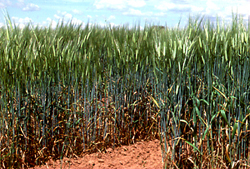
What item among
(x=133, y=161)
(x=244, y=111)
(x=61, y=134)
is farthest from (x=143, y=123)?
(x=244, y=111)

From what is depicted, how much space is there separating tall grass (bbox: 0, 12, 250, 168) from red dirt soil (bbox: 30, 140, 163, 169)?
3.3 inches

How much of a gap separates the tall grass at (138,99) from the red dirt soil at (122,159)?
3.3 inches

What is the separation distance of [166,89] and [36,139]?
4.21ft

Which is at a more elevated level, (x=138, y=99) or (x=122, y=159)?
(x=138, y=99)

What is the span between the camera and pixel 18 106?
7.72ft

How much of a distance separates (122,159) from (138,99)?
25.1 inches

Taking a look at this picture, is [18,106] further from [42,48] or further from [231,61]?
[231,61]

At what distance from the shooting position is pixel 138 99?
9.23ft

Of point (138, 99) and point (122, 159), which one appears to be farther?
point (138, 99)

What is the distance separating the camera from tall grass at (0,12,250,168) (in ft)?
6.85

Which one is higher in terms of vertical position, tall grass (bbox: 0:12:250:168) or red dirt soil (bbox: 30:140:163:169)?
tall grass (bbox: 0:12:250:168)

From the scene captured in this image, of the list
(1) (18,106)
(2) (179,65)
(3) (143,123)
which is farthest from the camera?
(3) (143,123)

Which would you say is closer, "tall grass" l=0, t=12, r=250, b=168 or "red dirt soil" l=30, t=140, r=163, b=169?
"tall grass" l=0, t=12, r=250, b=168

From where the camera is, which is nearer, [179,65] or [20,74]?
[179,65]
